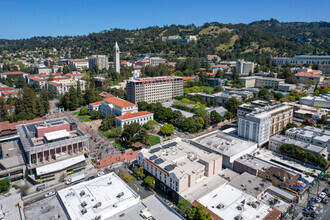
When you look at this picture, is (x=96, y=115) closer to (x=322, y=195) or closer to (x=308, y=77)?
(x=322, y=195)

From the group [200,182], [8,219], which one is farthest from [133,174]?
[8,219]

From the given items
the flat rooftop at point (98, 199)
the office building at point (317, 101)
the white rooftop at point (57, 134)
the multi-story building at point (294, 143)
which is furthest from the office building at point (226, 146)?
the office building at point (317, 101)

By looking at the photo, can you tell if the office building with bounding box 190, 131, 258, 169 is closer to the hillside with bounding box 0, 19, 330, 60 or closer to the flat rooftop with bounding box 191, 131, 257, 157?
the flat rooftop with bounding box 191, 131, 257, 157

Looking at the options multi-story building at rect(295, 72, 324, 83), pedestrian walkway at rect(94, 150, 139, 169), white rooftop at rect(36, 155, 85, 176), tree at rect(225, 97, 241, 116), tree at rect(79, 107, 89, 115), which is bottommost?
pedestrian walkway at rect(94, 150, 139, 169)

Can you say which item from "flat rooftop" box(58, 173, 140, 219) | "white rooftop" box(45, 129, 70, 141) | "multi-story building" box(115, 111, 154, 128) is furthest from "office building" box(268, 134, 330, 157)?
"white rooftop" box(45, 129, 70, 141)

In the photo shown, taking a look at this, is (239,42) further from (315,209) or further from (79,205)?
(79,205)

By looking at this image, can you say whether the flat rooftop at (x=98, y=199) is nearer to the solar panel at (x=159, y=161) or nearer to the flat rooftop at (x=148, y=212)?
the flat rooftop at (x=148, y=212)
